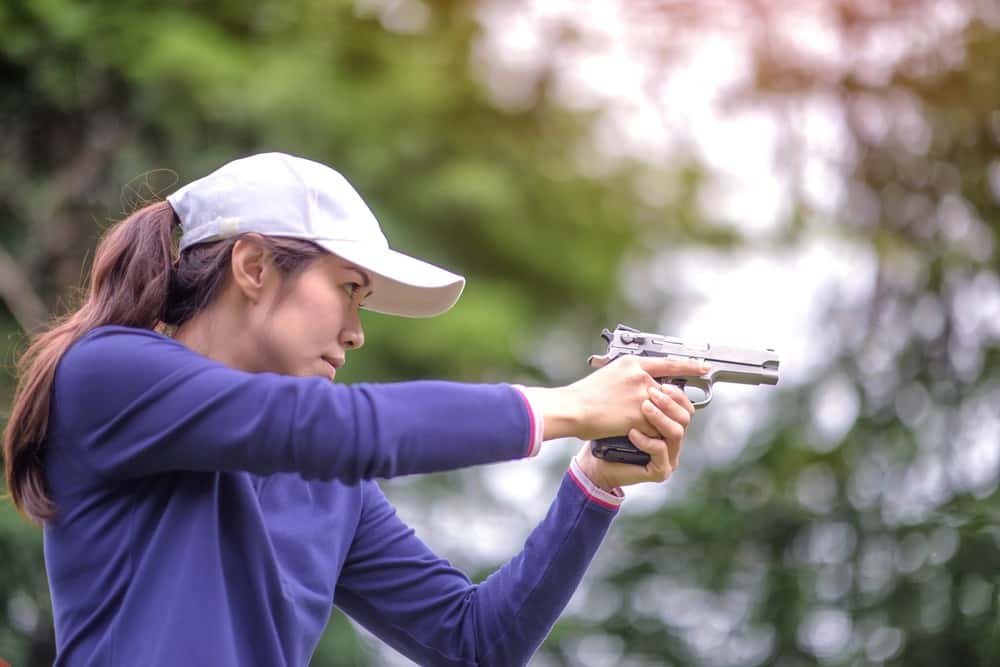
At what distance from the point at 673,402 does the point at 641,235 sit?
5.59 meters

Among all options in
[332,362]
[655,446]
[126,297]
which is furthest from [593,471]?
[126,297]

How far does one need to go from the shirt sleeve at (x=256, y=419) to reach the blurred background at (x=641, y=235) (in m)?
1.68

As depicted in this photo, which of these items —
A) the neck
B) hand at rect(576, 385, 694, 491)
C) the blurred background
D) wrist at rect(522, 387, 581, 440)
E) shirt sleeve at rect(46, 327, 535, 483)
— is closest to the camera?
shirt sleeve at rect(46, 327, 535, 483)

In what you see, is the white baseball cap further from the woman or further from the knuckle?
the knuckle

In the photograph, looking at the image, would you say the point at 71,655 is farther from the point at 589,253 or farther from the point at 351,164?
the point at 589,253

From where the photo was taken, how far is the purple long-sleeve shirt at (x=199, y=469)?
5.69 feet

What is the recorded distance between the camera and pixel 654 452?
6.96 feet

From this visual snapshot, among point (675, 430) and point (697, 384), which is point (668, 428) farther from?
point (697, 384)

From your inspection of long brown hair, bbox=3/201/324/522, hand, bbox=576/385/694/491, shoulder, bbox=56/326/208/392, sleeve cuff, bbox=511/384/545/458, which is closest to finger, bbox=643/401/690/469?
hand, bbox=576/385/694/491

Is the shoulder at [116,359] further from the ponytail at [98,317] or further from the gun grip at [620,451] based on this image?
the gun grip at [620,451]

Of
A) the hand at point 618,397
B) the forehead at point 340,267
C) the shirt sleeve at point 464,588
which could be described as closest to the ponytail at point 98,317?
the forehead at point 340,267

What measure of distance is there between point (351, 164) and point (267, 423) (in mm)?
4878

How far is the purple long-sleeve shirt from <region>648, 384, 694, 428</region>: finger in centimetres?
33

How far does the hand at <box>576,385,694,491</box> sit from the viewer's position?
2086 mm
